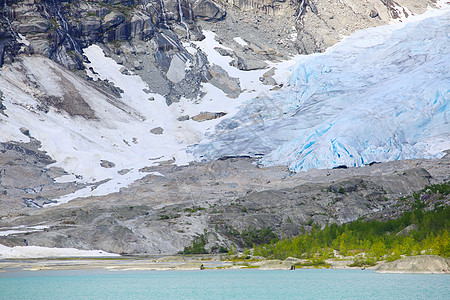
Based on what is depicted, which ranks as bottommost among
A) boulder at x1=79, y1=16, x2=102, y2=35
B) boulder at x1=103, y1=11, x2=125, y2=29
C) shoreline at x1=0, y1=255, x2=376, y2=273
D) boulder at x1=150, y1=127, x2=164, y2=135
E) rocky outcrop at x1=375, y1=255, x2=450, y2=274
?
rocky outcrop at x1=375, y1=255, x2=450, y2=274

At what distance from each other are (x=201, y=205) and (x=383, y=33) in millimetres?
87056

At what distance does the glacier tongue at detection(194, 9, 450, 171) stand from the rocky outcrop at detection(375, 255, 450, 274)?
52533mm

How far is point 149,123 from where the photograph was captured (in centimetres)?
13475

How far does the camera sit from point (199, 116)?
137 meters

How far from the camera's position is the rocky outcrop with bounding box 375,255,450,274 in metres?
39.8

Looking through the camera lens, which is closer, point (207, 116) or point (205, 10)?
point (207, 116)

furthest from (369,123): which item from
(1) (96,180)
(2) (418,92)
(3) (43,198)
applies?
(3) (43,198)

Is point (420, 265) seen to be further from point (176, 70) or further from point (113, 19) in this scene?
point (113, 19)

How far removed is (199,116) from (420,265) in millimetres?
99697

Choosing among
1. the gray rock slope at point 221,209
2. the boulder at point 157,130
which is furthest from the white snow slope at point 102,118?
the gray rock slope at point 221,209

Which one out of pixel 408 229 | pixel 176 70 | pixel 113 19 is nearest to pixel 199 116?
pixel 176 70

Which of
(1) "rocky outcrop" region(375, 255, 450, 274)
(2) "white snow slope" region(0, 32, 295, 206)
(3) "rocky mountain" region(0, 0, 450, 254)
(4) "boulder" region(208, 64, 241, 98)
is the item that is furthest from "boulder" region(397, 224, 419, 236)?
(4) "boulder" region(208, 64, 241, 98)

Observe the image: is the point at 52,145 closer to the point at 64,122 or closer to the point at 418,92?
the point at 64,122

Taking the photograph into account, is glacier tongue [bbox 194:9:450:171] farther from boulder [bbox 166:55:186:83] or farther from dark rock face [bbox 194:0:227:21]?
dark rock face [bbox 194:0:227:21]
